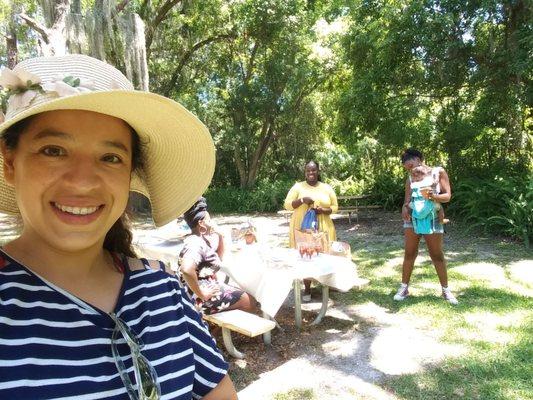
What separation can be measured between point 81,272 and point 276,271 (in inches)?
134

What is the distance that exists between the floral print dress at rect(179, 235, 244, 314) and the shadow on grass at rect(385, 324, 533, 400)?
1.66m

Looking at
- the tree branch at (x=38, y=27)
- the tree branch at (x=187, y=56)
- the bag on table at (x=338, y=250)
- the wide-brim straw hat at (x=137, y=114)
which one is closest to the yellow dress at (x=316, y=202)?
the bag on table at (x=338, y=250)

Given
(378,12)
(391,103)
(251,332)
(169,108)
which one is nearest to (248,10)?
(378,12)

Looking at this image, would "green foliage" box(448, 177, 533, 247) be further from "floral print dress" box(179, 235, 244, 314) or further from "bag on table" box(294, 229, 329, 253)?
"floral print dress" box(179, 235, 244, 314)

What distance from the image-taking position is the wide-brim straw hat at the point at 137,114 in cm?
103

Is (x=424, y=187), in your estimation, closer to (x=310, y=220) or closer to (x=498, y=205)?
(x=310, y=220)

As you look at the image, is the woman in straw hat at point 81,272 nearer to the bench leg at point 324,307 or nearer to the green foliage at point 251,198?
the bench leg at point 324,307

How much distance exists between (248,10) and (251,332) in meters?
13.1

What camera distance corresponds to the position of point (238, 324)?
Result: 388 cm

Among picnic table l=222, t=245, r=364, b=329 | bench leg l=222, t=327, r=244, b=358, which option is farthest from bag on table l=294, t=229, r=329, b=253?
bench leg l=222, t=327, r=244, b=358

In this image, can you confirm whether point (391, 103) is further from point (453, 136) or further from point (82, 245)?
point (82, 245)

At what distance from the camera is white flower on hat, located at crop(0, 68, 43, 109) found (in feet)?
3.38

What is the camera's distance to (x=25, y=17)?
8.04 m

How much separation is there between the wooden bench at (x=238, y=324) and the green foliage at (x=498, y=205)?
6.57 metres
